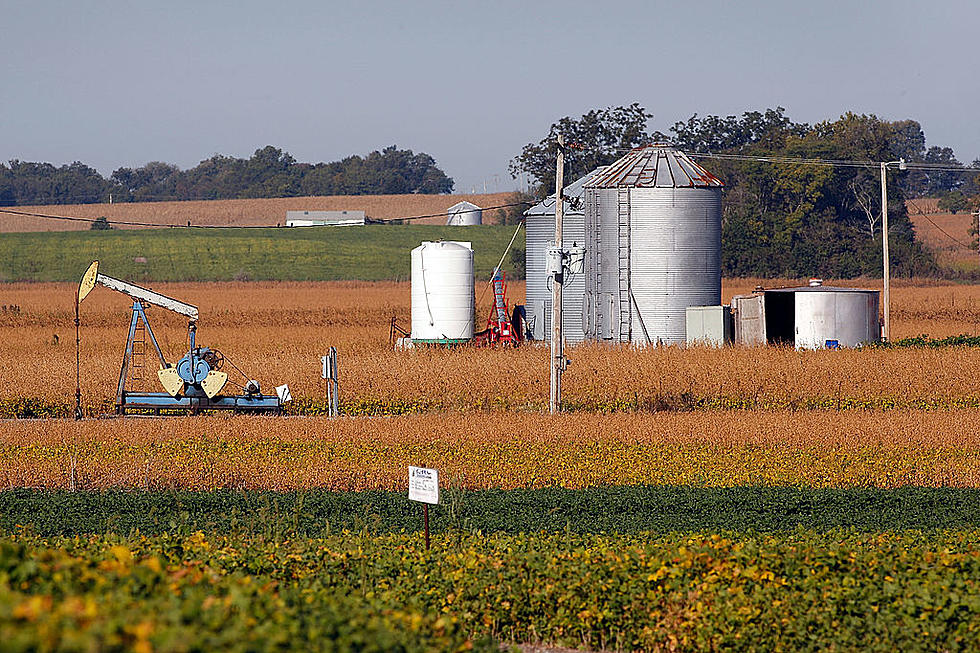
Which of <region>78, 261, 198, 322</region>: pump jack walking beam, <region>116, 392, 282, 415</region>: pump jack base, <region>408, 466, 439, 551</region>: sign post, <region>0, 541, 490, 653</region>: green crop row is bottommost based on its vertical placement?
<region>116, 392, 282, 415</region>: pump jack base

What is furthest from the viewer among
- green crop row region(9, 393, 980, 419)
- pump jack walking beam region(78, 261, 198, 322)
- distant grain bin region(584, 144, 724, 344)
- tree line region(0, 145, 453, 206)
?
tree line region(0, 145, 453, 206)

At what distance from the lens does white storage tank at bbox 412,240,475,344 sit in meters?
39.7

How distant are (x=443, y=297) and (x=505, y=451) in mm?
19994

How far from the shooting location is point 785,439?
21.3m

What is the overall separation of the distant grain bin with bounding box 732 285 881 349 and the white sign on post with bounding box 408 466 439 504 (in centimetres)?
2563

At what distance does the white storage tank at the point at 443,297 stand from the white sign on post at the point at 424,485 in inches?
1109

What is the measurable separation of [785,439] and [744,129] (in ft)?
293

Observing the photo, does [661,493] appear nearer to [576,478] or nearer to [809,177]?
[576,478]

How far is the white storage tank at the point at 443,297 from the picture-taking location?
39719 mm

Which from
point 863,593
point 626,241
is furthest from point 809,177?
point 863,593

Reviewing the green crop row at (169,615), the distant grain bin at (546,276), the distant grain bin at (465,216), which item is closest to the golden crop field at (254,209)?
the distant grain bin at (465,216)

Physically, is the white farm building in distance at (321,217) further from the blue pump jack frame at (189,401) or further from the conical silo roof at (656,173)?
the blue pump jack frame at (189,401)

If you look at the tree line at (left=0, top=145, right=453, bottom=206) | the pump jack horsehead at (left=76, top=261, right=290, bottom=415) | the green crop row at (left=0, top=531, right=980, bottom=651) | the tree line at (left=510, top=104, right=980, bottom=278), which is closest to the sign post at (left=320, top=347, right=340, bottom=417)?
the pump jack horsehead at (left=76, top=261, right=290, bottom=415)

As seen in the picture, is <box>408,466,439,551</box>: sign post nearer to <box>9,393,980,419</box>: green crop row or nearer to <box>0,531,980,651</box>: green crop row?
<box>0,531,980,651</box>: green crop row
